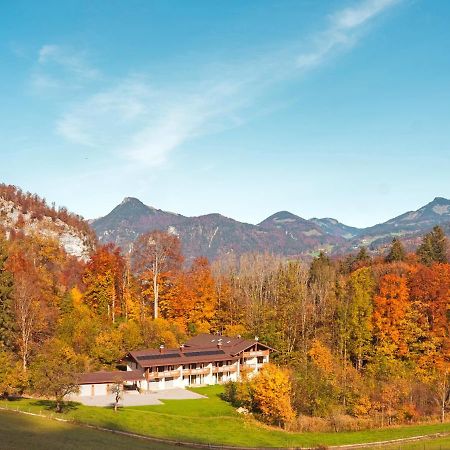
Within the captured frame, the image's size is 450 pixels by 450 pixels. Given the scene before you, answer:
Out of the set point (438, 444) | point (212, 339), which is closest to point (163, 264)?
point (212, 339)

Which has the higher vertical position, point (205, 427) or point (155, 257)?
point (155, 257)

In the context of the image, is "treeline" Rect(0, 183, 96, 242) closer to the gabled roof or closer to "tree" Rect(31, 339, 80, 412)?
the gabled roof

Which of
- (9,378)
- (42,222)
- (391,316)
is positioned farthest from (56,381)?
(42,222)

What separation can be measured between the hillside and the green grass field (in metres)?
63.0

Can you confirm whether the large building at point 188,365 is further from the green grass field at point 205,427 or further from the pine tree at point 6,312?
the pine tree at point 6,312

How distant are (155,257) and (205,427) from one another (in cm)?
4111

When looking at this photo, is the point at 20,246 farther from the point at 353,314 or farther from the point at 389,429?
the point at 389,429

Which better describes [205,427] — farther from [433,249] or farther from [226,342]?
[433,249]

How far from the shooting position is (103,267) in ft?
277

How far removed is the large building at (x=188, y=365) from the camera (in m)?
62.9

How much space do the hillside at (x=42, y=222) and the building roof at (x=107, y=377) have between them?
51.5m

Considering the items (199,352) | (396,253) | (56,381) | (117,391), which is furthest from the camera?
(396,253)

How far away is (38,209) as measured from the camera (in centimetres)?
11969

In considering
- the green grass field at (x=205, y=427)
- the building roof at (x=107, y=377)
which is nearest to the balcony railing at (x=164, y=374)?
the building roof at (x=107, y=377)
